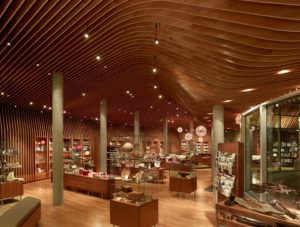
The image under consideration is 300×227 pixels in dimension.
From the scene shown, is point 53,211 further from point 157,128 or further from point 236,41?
point 157,128

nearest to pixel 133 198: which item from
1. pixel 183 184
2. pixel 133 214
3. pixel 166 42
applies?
pixel 133 214

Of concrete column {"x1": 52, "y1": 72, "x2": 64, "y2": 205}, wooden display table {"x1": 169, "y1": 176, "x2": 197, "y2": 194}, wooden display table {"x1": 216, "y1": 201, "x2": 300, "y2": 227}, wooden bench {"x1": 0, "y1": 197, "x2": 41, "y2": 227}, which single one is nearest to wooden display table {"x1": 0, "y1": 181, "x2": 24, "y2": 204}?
concrete column {"x1": 52, "y1": 72, "x2": 64, "y2": 205}

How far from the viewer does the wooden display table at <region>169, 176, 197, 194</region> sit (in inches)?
349

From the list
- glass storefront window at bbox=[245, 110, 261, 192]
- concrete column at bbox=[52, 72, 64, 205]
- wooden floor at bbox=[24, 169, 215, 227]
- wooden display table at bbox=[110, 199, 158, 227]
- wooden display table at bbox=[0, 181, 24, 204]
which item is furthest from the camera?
glass storefront window at bbox=[245, 110, 261, 192]

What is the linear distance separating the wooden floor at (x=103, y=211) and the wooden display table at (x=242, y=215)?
1.09 metres

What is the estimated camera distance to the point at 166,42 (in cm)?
474

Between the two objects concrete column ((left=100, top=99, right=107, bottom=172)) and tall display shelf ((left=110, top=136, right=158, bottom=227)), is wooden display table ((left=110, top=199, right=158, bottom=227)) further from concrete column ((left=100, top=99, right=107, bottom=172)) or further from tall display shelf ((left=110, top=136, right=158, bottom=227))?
concrete column ((left=100, top=99, right=107, bottom=172))

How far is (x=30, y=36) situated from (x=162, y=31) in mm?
2835

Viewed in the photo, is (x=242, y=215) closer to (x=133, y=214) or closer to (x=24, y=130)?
(x=133, y=214)

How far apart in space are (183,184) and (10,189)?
627 cm

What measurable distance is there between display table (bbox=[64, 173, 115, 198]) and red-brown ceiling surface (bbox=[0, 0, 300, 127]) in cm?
393

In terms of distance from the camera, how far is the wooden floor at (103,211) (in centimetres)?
614

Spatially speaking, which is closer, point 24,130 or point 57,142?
point 57,142

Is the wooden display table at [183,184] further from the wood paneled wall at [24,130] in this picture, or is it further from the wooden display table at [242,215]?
the wood paneled wall at [24,130]
